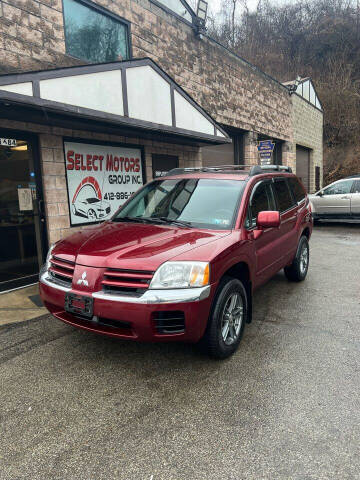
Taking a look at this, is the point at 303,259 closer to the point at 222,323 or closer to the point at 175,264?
the point at 222,323

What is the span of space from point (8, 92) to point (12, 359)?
323 cm

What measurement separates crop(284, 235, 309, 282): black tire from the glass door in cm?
446

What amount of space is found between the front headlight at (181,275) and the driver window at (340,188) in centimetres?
1194

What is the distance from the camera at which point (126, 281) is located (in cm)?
292

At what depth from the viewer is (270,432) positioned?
2410 millimetres

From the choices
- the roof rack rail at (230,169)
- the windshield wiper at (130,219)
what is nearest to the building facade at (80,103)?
the roof rack rail at (230,169)

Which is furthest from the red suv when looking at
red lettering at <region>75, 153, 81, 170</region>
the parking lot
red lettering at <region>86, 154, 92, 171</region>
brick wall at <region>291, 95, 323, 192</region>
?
brick wall at <region>291, 95, 323, 192</region>

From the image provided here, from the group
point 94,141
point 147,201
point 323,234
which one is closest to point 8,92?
point 147,201

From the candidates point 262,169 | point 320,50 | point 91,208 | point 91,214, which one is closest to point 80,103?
point 91,208

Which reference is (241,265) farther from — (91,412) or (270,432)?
(91,412)

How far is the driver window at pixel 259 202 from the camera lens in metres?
3.97

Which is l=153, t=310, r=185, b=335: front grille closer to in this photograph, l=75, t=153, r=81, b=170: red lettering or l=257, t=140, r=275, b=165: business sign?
l=75, t=153, r=81, b=170: red lettering

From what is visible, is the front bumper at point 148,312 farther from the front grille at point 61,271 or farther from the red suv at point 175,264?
the front grille at point 61,271

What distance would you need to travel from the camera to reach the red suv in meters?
2.87
